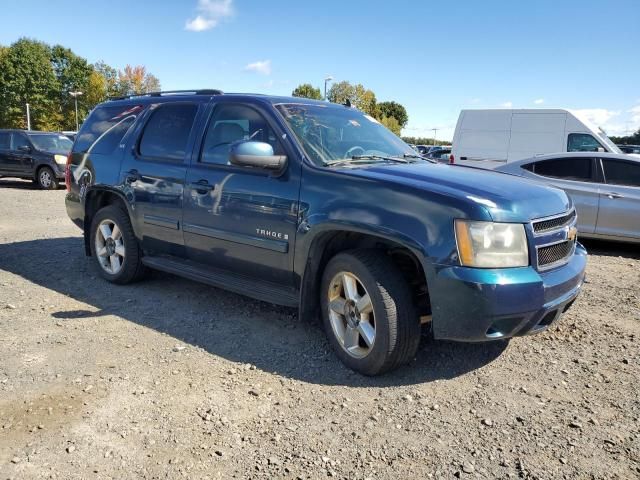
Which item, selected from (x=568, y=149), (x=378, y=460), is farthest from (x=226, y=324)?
(x=568, y=149)

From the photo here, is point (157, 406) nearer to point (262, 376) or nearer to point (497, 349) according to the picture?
point (262, 376)

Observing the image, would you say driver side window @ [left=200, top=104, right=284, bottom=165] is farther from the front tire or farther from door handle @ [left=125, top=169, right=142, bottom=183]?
the front tire

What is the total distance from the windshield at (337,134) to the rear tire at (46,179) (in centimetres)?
1320

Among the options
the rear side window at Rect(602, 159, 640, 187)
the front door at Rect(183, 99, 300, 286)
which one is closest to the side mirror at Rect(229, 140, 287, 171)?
the front door at Rect(183, 99, 300, 286)

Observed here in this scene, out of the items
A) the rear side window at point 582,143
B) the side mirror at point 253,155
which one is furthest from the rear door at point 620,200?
the side mirror at point 253,155

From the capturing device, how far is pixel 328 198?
3.56 metres

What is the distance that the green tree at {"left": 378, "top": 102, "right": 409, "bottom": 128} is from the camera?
84.0 meters

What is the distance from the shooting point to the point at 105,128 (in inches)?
222

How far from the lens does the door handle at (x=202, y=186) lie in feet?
14.3

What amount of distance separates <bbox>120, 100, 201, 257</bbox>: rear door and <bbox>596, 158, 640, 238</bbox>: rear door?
6.10 metres

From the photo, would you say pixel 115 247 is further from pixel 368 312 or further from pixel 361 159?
pixel 368 312

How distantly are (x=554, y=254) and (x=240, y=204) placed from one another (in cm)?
226

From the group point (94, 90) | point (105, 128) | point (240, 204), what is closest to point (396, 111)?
point (94, 90)

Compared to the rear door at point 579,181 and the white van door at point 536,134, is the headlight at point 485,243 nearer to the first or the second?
the rear door at point 579,181
